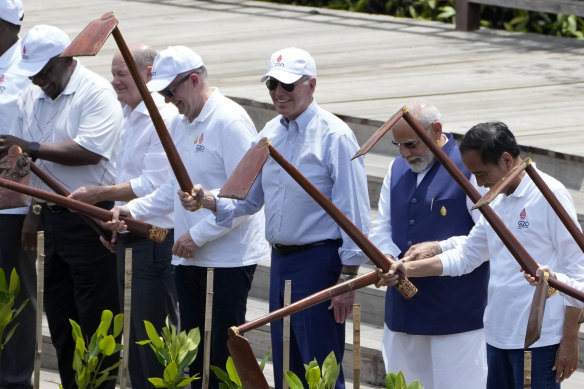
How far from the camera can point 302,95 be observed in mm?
5227

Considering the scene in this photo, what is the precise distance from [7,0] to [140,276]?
1596 millimetres

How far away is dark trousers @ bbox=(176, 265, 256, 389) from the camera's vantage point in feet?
18.2

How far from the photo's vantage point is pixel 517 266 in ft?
15.3

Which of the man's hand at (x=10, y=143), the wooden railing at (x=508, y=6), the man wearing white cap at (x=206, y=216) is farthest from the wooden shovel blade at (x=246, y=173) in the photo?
the wooden railing at (x=508, y=6)

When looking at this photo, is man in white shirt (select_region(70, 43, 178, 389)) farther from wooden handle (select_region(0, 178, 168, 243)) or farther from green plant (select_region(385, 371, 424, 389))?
green plant (select_region(385, 371, 424, 389))

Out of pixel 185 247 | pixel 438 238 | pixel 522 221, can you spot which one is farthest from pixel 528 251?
pixel 185 247

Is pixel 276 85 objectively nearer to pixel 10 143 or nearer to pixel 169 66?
pixel 169 66

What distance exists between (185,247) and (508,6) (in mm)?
5077

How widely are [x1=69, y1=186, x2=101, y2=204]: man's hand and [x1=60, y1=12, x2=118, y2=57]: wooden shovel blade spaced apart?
1.68 meters

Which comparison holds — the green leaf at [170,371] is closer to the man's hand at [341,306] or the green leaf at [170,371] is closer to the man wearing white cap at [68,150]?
the man's hand at [341,306]

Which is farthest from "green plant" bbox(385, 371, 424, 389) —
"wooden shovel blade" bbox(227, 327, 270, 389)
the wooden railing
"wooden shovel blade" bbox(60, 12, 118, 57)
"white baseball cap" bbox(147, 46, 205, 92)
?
the wooden railing

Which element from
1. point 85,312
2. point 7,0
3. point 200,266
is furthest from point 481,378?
point 7,0

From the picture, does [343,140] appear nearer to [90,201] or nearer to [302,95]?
[302,95]

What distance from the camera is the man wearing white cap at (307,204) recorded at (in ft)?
17.0
